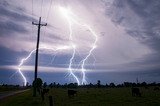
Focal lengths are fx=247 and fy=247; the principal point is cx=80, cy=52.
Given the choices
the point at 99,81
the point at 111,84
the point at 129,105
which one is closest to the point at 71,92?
the point at 129,105

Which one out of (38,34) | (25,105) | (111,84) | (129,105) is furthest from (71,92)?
(111,84)

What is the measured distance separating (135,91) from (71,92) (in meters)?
10.8

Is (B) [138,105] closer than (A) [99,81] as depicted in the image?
Yes

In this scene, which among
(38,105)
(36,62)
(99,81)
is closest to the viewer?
(38,105)

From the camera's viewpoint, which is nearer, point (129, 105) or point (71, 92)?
point (129, 105)

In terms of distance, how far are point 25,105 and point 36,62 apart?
59.1 feet

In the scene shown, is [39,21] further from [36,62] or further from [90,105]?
[90,105]

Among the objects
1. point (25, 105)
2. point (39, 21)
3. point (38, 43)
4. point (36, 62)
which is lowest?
point (25, 105)

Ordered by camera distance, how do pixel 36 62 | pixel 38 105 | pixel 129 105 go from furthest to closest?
pixel 36 62
pixel 38 105
pixel 129 105

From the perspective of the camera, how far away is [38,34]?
4650 centimetres

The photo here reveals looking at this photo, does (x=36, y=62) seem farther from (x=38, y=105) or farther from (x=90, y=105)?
(x=90, y=105)

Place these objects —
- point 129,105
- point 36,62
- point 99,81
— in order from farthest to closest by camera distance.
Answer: point 99,81
point 36,62
point 129,105

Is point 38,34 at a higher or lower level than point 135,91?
higher

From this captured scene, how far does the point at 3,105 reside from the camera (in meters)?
27.4
